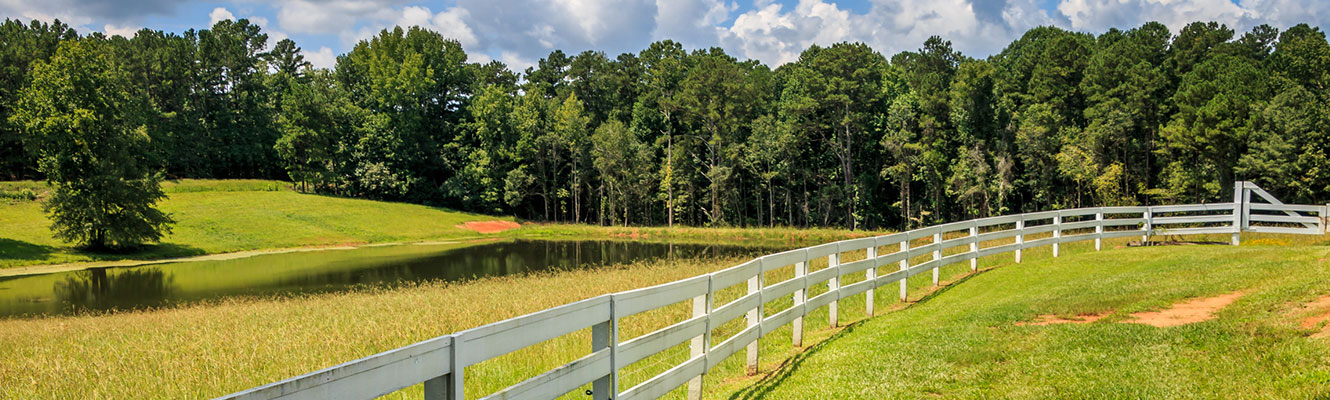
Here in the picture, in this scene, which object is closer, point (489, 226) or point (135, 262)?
point (135, 262)

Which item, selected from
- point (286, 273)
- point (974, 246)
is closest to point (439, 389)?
point (974, 246)

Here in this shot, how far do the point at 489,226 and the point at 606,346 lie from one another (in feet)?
200

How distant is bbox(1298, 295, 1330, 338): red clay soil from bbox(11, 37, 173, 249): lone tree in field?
4893cm

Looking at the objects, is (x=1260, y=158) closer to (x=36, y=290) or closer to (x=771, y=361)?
(x=771, y=361)

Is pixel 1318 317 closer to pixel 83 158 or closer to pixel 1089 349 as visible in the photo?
pixel 1089 349

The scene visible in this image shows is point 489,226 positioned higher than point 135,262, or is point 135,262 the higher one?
point 489,226

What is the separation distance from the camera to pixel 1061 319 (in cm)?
880

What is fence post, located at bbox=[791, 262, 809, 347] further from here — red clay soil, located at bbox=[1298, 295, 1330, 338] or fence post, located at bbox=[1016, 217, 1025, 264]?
fence post, located at bbox=[1016, 217, 1025, 264]

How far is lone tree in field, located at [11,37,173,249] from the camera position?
38531 millimetres

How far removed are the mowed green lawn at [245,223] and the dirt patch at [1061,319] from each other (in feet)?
145

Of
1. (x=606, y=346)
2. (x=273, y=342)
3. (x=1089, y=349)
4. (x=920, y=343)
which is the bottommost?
(x=273, y=342)

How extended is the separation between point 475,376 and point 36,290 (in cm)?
2888

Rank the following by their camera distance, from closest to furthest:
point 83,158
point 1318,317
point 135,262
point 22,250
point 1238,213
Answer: point 1318,317
point 1238,213
point 22,250
point 135,262
point 83,158

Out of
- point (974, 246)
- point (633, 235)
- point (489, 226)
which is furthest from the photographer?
point (489, 226)
